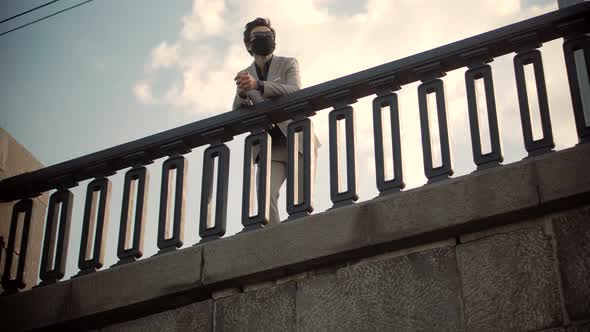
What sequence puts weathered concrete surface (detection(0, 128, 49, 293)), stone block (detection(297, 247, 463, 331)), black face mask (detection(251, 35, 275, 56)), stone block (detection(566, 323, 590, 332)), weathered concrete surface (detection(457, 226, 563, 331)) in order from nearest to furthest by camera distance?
1. stone block (detection(566, 323, 590, 332))
2. weathered concrete surface (detection(457, 226, 563, 331))
3. stone block (detection(297, 247, 463, 331))
4. black face mask (detection(251, 35, 275, 56))
5. weathered concrete surface (detection(0, 128, 49, 293))

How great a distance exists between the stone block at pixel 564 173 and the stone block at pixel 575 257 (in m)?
0.13

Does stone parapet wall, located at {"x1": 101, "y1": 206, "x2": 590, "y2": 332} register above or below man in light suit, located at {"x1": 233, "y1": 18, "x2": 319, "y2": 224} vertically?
below

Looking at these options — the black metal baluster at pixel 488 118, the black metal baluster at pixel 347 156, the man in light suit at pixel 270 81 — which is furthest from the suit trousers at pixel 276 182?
the black metal baluster at pixel 488 118

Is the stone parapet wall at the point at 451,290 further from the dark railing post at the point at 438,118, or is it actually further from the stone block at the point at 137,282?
the dark railing post at the point at 438,118

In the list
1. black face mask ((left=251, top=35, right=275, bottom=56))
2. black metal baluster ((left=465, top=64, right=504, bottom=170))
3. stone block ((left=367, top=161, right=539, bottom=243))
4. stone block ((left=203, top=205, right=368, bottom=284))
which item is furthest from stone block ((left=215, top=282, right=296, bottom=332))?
black face mask ((left=251, top=35, right=275, bottom=56))

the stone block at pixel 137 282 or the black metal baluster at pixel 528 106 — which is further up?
the black metal baluster at pixel 528 106

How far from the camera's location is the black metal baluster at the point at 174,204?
6.99m

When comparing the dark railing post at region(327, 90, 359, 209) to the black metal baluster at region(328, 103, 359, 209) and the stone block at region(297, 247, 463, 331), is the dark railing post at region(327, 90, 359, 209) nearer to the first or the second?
the black metal baluster at region(328, 103, 359, 209)

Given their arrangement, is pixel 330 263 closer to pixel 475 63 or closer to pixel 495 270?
pixel 495 270

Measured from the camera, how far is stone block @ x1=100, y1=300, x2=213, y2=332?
21.6 feet

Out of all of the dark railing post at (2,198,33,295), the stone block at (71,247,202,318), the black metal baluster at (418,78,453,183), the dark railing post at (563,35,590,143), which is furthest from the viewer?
the dark railing post at (2,198,33,295)

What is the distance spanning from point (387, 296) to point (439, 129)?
1.12 metres

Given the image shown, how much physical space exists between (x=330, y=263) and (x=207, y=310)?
88 centimetres

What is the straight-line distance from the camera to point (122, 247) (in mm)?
7191
